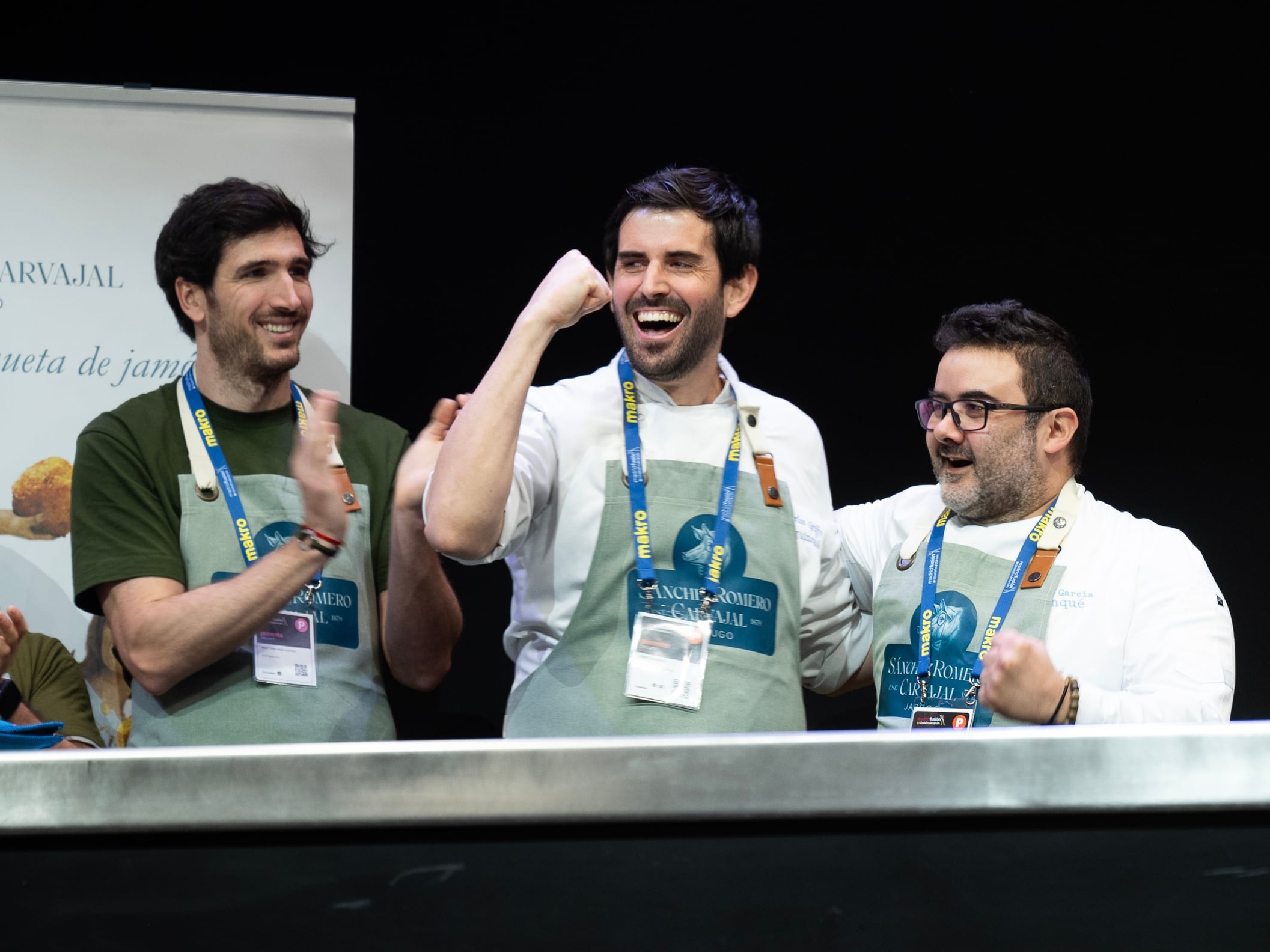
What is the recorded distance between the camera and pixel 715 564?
2199mm

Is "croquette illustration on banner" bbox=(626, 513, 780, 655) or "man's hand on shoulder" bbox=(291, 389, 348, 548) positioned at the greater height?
"man's hand on shoulder" bbox=(291, 389, 348, 548)

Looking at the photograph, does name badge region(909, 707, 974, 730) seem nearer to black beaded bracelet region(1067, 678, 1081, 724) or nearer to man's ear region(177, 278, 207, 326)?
black beaded bracelet region(1067, 678, 1081, 724)

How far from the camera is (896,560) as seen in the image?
2.38 meters

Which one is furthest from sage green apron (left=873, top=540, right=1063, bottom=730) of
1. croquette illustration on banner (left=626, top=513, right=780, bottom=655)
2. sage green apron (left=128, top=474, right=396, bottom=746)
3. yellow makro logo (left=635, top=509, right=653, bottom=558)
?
sage green apron (left=128, top=474, right=396, bottom=746)

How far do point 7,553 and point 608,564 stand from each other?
4.73ft

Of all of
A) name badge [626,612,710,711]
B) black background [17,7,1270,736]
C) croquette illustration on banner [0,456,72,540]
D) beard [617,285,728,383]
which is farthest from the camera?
black background [17,7,1270,736]

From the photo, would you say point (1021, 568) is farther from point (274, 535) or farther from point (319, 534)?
point (274, 535)

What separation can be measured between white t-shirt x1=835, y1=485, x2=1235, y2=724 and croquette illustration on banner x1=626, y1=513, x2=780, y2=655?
32 cm

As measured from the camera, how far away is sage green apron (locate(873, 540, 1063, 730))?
2.20m

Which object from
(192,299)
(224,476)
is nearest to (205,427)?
(224,476)

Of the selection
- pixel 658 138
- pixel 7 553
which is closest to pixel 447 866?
pixel 7 553

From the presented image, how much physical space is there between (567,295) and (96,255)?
4.44 feet

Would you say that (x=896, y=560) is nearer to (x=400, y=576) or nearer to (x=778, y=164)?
(x=400, y=576)

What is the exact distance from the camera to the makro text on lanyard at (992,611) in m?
2.20
